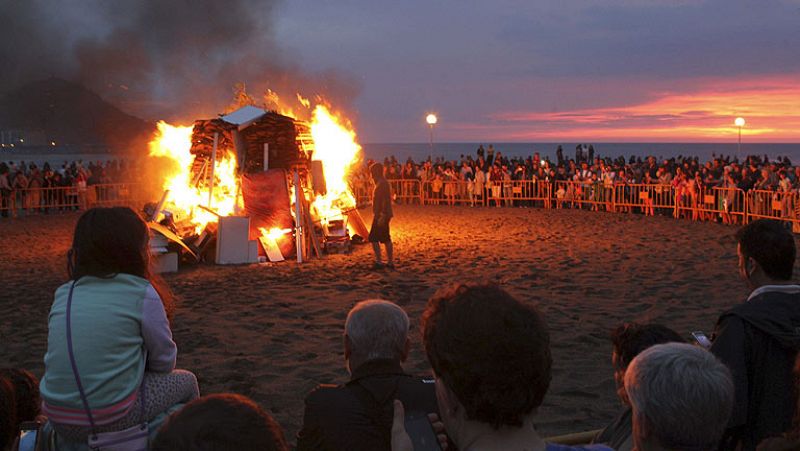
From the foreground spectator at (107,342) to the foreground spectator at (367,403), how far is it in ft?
1.99

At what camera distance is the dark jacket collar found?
2.71 metres

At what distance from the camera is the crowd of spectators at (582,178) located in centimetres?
1975

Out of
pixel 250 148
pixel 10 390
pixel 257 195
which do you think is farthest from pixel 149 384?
pixel 250 148

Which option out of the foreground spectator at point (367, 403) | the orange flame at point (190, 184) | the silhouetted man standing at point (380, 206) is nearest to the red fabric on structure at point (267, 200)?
the orange flame at point (190, 184)

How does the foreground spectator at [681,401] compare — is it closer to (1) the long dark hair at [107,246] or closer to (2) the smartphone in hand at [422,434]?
(2) the smartphone in hand at [422,434]

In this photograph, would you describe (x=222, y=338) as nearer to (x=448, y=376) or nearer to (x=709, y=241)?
(x=448, y=376)

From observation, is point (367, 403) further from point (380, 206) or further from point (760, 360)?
point (380, 206)

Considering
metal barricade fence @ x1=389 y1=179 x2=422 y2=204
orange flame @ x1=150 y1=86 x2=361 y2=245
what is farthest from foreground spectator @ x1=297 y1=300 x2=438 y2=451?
metal barricade fence @ x1=389 y1=179 x2=422 y2=204

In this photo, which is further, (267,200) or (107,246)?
(267,200)

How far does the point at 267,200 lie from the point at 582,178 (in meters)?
13.6

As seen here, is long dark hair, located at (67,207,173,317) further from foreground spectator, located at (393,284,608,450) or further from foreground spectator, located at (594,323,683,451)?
foreground spectator, located at (594,323,683,451)

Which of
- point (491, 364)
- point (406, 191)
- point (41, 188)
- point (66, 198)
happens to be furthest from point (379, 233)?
point (66, 198)

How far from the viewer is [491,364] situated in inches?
73.7

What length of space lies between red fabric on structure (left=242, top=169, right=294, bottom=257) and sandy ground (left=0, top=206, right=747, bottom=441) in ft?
4.74
